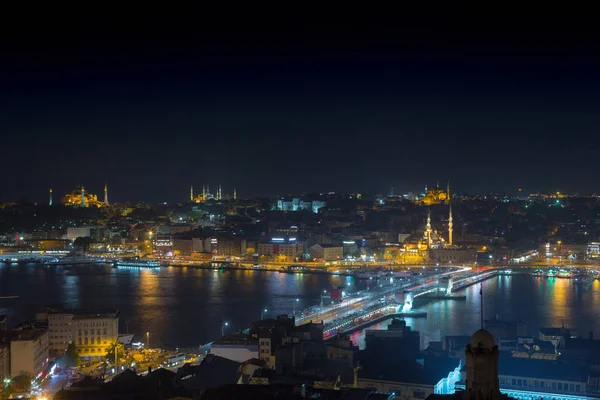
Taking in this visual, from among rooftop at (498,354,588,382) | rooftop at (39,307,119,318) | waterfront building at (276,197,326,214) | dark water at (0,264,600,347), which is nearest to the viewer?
rooftop at (498,354,588,382)

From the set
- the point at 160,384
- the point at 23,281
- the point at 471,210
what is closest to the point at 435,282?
the point at 23,281

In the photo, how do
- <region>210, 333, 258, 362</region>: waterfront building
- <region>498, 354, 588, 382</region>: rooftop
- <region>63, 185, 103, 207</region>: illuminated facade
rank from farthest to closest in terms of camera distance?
<region>63, 185, 103, 207</region>: illuminated facade
<region>210, 333, 258, 362</region>: waterfront building
<region>498, 354, 588, 382</region>: rooftop

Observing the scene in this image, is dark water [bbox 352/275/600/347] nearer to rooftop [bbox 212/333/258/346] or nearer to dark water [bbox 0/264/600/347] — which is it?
dark water [bbox 0/264/600/347]

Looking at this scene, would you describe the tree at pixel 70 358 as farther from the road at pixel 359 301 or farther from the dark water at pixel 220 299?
the road at pixel 359 301

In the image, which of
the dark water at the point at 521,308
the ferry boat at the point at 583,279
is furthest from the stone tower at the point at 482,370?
the ferry boat at the point at 583,279

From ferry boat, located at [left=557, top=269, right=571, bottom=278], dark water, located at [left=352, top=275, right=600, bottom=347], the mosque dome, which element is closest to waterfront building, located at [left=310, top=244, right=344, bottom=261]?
dark water, located at [left=352, top=275, right=600, bottom=347]

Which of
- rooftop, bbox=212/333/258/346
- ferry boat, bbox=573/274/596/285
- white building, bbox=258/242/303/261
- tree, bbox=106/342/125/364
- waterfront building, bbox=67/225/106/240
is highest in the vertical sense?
waterfront building, bbox=67/225/106/240

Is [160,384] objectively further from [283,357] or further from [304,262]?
[304,262]
